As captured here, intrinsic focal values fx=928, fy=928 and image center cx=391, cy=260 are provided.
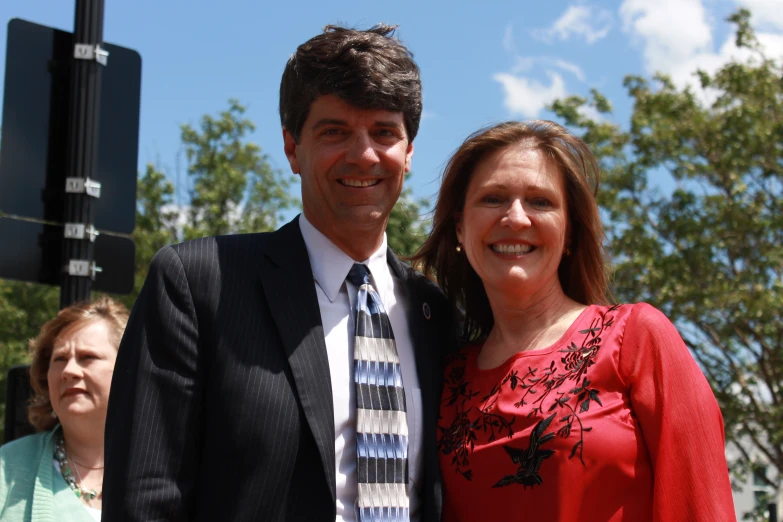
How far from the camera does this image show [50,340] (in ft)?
14.1

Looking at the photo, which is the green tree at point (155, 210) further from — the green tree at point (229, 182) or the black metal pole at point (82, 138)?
the black metal pole at point (82, 138)

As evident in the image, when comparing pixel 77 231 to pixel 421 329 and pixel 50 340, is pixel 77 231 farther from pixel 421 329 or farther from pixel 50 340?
pixel 421 329

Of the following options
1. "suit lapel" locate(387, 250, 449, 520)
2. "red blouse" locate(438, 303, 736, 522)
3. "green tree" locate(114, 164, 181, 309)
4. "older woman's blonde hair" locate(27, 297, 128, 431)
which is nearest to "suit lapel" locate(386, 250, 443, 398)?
"suit lapel" locate(387, 250, 449, 520)

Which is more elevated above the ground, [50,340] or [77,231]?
[77,231]

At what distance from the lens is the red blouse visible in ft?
9.07

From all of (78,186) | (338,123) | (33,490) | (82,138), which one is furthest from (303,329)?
(82,138)

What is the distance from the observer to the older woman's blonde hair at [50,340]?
425 centimetres

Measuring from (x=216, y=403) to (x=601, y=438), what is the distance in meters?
1.17

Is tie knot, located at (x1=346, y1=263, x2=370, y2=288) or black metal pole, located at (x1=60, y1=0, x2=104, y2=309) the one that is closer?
tie knot, located at (x1=346, y1=263, x2=370, y2=288)

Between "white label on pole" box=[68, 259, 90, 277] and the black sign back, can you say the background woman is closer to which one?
"white label on pole" box=[68, 259, 90, 277]

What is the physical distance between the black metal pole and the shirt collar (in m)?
1.40

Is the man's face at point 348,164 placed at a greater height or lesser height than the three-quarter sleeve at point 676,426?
greater

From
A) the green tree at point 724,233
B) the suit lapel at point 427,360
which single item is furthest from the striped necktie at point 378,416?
the green tree at point 724,233

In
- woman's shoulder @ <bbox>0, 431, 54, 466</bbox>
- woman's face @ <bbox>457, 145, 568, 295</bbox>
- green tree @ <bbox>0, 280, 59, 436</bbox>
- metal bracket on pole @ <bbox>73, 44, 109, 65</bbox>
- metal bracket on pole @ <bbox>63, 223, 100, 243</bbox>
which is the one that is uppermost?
green tree @ <bbox>0, 280, 59, 436</bbox>
